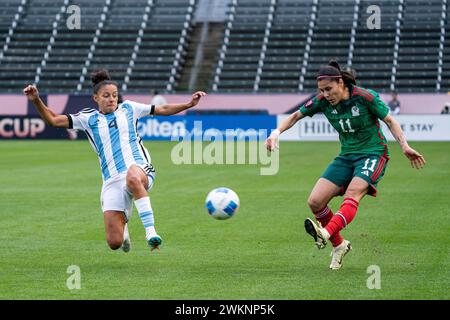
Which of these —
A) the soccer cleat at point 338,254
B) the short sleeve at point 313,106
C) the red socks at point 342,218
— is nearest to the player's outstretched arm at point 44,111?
the short sleeve at point 313,106

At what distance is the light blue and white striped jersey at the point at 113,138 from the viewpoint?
1049 cm

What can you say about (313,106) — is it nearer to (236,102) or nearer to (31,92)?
(31,92)

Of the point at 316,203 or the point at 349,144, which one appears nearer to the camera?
the point at 316,203

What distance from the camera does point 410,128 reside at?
115ft

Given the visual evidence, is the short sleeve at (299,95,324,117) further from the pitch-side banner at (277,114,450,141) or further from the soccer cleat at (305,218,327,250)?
the pitch-side banner at (277,114,450,141)

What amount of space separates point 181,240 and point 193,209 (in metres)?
3.53

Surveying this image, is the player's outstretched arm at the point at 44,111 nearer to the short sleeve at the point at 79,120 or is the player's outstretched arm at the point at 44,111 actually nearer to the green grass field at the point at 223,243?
the short sleeve at the point at 79,120

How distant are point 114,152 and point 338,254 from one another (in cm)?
260

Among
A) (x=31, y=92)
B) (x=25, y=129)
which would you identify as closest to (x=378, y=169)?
(x=31, y=92)

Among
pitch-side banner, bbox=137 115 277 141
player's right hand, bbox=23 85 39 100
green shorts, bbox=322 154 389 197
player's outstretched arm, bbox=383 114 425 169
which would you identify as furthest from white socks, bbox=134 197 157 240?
pitch-side banner, bbox=137 115 277 141
